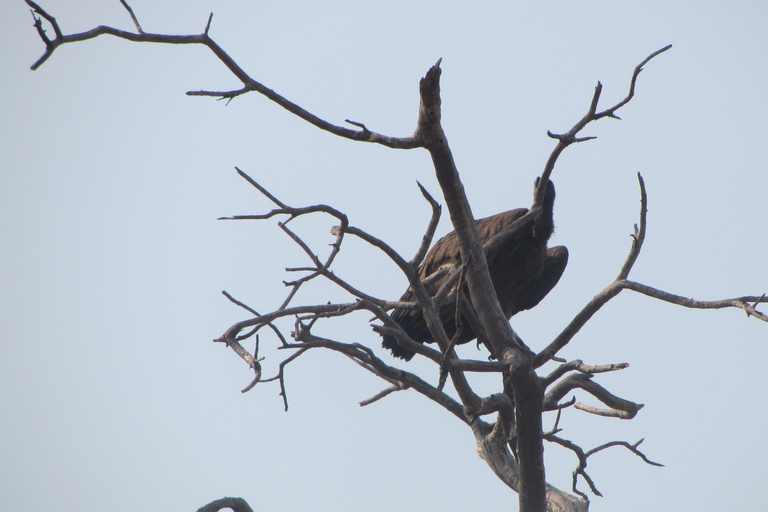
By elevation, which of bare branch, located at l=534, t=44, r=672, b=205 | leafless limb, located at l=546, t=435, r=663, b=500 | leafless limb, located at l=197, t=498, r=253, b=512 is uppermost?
bare branch, located at l=534, t=44, r=672, b=205

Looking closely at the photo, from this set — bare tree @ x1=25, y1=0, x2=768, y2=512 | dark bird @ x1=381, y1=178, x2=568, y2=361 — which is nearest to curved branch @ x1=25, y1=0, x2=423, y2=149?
bare tree @ x1=25, y1=0, x2=768, y2=512

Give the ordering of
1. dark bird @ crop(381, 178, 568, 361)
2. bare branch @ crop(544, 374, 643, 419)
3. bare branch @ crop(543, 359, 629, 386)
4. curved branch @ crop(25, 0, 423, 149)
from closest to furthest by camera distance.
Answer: curved branch @ crop(25, 0, 423, 149) < bare branch @ crop(543, 359, 629, 386) < bare branch @ crop(544, 374, 643, 419) < dark bird @ crop(381, 178, 568, 361)

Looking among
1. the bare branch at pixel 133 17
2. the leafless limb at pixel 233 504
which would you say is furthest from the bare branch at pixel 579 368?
the bare branch at pixel 133 17

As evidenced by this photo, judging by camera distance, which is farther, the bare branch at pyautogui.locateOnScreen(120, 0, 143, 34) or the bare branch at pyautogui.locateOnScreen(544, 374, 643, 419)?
the bare branch at pyautogui.locateOnScreen(544, 374, 643, 419)

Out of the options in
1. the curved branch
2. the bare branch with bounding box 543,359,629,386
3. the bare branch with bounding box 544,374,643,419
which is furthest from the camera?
the bare branch with bounding box 544,374,643,419

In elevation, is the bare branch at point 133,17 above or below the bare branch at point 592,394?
above

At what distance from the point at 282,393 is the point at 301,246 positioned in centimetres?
77

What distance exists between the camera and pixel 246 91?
2.97 meters

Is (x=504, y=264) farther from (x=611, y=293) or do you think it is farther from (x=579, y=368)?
(x=579, y=368)

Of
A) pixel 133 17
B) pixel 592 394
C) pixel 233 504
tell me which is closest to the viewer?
pixel 133 17

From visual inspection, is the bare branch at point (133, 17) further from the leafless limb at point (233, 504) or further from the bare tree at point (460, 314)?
the leafless limb at point (233, 504)

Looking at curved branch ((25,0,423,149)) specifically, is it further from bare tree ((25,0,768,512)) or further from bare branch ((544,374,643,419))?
bare branch ((544,374,643,419))

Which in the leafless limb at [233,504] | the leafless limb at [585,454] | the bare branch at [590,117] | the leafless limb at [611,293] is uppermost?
the bare branch at [590,117]

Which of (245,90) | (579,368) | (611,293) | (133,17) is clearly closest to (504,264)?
(611,293)
